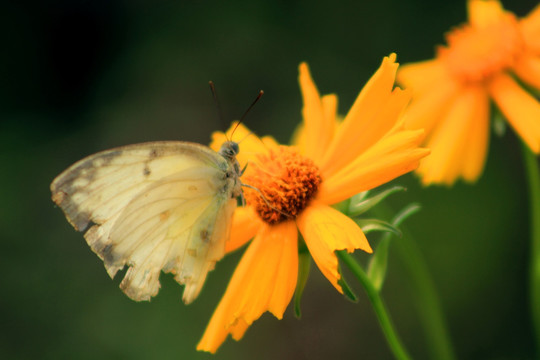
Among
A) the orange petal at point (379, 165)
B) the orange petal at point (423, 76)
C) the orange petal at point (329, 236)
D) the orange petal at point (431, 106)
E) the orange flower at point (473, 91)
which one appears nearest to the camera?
the orange petal at point (329, 236)

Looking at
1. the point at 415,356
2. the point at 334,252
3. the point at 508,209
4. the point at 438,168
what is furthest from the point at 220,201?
the point at 508,209

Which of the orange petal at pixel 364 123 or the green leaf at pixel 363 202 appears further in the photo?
the orange petal at pixel 364 123

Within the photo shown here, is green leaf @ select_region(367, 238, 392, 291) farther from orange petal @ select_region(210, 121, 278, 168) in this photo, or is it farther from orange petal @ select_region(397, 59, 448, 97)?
orange petal @ select_region(397, 59, 448, 97)

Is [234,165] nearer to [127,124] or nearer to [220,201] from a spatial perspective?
[220,201]

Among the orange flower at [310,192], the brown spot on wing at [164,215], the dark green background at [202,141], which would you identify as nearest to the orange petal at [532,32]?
the orange flower at [310,192]

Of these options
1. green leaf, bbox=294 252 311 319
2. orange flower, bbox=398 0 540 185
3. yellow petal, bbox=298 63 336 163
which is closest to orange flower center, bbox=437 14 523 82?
orange flower, bbox=398 0 540 185

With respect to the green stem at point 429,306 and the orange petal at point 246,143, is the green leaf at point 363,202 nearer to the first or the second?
the green stem at point 429,306

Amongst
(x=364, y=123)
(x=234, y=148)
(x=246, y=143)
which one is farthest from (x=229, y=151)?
(x=364, y=123)
